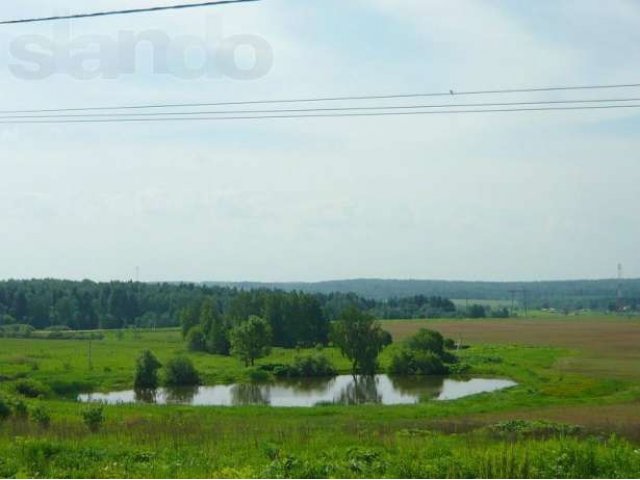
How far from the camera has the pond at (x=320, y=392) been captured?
36.0 meters

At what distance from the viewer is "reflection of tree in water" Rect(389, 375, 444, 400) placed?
3860 cm

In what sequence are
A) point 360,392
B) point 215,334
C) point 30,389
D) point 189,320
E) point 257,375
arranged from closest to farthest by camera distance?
point 30,389 → point 360,392 → point 257,375 → point 215,334 → point 189,320

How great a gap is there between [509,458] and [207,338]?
2157 inches

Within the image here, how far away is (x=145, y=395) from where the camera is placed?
3906 centimetres

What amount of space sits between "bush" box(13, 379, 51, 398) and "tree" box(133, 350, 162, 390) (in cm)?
658

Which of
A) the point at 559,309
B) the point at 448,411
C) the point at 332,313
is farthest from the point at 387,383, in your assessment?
the point at 559,309

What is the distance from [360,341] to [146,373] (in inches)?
551

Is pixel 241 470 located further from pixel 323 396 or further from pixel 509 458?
pixel 323 396

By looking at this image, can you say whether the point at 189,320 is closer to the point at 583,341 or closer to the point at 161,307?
the point at 161,307

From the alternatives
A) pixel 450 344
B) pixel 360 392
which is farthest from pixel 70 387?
pixel 450 344

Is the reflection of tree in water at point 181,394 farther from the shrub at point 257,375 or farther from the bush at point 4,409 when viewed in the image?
the bush at point 4,409

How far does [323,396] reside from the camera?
Result: 3831 centimetres

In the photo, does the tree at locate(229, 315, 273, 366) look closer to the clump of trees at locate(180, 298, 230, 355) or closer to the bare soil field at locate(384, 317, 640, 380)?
the clump of trees at locate(180, 298, 230, 355)

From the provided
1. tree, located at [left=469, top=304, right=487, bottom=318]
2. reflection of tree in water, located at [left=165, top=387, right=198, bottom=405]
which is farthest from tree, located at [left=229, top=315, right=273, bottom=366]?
tree, located at [left=469, top=304, right=487, bottom=318]
